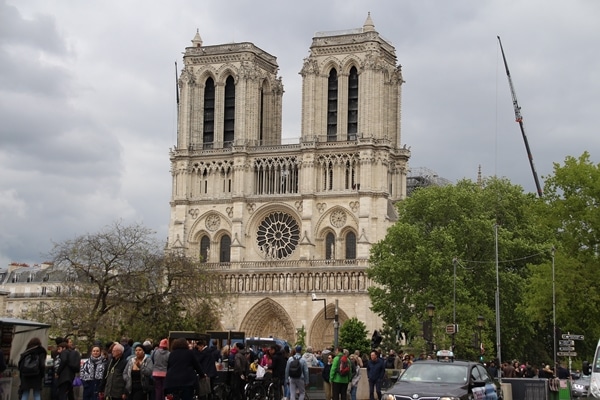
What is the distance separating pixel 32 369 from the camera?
77.5 ft

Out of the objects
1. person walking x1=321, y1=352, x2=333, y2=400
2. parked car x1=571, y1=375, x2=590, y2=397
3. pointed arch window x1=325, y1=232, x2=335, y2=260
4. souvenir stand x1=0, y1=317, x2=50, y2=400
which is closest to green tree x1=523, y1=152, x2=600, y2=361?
parked car x1=571, y1=375, x2=590, y2=397

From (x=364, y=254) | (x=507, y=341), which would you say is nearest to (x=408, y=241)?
(x=507, y=341)

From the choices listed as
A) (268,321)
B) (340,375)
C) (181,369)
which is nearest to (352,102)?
(268,321)

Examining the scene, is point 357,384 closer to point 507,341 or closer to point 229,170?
point 507,341

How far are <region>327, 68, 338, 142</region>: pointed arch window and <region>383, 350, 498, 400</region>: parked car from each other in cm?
5770

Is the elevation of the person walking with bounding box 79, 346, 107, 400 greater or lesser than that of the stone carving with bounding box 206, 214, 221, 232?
lesser

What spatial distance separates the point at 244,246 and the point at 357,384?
5218cm

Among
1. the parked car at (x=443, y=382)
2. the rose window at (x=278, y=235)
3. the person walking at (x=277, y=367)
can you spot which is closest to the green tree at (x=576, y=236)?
the person walking at (x=277, y=367)

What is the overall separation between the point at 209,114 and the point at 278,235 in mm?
10755

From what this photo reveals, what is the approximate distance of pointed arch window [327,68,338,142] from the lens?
270 feet

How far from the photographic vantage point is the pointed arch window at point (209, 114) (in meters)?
86.3

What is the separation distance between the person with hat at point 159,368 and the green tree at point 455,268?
36943 millimetres

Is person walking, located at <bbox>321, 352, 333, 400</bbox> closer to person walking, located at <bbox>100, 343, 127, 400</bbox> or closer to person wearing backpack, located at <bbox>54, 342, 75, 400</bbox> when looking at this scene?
person wearing backpack, located at <bbox>54, 342, 75, 400</bbox>

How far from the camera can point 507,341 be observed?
63.6 metres
